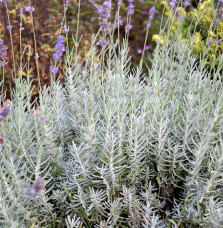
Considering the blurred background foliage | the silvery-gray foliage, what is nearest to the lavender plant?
the silvery-gray foliage

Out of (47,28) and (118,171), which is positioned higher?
(47,28)

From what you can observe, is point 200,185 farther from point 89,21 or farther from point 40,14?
point 89,21

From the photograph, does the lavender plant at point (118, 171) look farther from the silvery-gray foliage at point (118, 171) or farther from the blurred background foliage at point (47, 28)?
the blurred background foliage at point (47, 28)

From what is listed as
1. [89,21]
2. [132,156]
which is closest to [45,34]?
[89,21]

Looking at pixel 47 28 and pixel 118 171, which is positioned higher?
pixel 47 28

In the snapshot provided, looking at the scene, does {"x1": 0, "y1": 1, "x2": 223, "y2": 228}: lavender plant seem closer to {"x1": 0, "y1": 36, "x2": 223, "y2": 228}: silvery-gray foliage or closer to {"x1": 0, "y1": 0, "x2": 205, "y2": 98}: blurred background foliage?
{"x1": 0, "y1": 36, "x2": 223, "y2": 228}: silvery-gray foliage

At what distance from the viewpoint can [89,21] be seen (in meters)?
3.95

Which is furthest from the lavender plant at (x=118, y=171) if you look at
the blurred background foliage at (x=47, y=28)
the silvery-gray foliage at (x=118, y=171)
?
the blurred background foliage at (x=47, y=28)

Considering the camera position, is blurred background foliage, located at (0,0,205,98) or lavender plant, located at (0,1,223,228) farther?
blurred background foliage, located at (0,0,205,98)

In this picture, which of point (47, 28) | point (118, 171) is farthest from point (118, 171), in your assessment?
point (47, 28)

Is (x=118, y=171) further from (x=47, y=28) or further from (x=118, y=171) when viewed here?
(x=47, y=28)

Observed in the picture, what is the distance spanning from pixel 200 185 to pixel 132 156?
357 mm

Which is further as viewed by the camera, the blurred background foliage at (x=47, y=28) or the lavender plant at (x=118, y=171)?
the blurred background foliage at (x=47, y=28)

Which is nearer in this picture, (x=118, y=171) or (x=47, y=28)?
(x=118, y=171)
